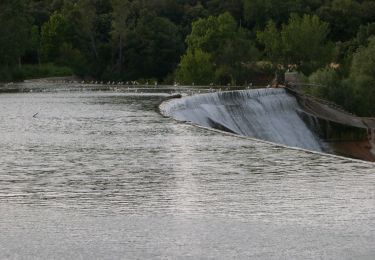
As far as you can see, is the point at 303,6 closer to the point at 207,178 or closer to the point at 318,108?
the point at 318,108

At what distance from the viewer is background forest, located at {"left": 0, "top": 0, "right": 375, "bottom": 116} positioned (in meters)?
65.8

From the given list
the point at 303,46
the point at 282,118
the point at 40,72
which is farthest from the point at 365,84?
the point at 40,72

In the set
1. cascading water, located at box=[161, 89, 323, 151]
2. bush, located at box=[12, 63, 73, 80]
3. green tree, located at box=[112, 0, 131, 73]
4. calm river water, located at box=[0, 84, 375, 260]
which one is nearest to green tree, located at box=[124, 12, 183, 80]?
green tree, located at box=[112, 0, 131, 73]

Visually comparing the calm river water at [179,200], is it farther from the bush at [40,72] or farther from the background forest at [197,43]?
the bush at [40,72]

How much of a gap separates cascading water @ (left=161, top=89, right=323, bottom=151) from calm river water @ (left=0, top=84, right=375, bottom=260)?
10491mm

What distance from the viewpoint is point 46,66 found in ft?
245

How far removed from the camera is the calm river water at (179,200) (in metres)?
9.22

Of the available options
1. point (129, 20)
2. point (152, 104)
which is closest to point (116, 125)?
point (152, 104)

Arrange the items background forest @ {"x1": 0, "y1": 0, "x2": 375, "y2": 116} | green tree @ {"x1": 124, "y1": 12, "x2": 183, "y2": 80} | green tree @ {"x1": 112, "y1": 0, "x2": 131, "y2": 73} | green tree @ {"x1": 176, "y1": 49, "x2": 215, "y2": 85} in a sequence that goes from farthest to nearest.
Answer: green tree @ {"x1": 112, "y1": 0, "x2": 131, "y2": 73}, green tree @ {"x1": 124, "y1": 12, "x2": 183, "y2": 80}, green tree @ {"x1": 176, "y1": 49, "x2": 215, "y2": 85}, background forest @ {"x1": 0, "y1": 0, "x2": 375, "y2": 116}

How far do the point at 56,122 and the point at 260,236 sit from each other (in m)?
16.0

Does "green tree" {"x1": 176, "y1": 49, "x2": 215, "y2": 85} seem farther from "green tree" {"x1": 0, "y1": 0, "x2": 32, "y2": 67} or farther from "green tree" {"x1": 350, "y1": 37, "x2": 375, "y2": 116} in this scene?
"green tree" {"x1": 350, "y1": 37, "x2": 375, "y2": 116}


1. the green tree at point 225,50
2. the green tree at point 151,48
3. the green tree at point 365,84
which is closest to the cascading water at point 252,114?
the green tree at point 365,84

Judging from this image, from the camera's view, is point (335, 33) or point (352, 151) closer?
point (352, 151)

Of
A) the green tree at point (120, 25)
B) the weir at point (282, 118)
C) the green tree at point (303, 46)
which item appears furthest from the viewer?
the green tree at point (120, 25)
